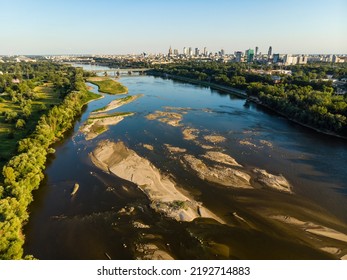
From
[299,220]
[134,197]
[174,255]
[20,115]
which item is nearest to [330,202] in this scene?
[299,220]

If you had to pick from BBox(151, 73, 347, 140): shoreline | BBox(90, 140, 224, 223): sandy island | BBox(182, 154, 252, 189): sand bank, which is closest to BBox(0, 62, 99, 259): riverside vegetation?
BBox(90, 140, 224, 223): sandy island

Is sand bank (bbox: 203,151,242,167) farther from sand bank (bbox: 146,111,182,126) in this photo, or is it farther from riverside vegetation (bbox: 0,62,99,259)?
riverside vegetation (bbox: 0,62,99,259)

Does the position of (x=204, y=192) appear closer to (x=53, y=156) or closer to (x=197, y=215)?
(x=197, y=215)

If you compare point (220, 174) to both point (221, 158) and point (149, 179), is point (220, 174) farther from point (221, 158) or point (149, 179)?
point (149, 179)

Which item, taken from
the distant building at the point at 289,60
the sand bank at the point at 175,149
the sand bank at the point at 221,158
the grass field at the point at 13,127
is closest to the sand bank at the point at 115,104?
the grass field at the point at 13,127

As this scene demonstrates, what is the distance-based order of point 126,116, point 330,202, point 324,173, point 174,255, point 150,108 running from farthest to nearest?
point 150,108 < point 126,116 < point 324,173 < point 330,202 < point 174,255

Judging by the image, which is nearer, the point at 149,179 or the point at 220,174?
the point at 149,179

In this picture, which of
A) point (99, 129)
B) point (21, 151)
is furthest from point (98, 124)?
point (21, 151)
